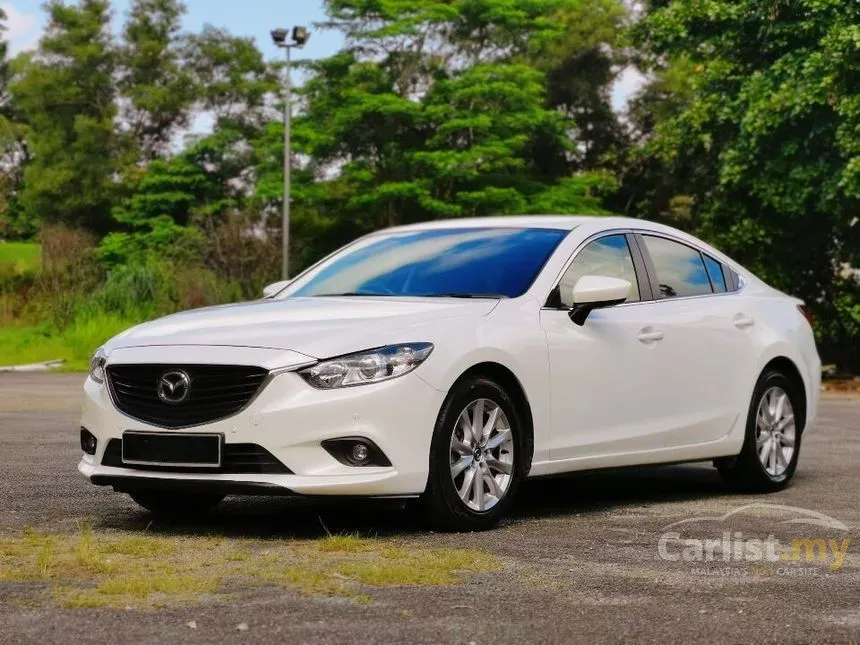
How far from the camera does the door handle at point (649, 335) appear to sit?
8.97 m

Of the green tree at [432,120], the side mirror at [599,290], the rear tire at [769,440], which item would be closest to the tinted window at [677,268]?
the rear tire at [769,440]

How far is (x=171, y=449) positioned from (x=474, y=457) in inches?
56.9

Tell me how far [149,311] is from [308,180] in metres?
25.2

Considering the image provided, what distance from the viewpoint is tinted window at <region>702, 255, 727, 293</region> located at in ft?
32.6

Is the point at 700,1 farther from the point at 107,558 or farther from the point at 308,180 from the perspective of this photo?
the point at 308,180

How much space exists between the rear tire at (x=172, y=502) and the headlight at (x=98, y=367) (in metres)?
0.66

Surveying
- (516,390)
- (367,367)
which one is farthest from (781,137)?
(367,367)

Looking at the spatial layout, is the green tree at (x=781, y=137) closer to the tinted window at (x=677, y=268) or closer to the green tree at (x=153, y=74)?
the tinted window at (x=677, y=268)

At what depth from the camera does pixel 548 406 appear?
8289mm

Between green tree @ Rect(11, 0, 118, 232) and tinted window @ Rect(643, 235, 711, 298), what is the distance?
69835 mm

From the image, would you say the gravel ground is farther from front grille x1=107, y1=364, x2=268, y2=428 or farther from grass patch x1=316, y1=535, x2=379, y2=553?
front grille x1=107, y1=364, x2=268, y2=428

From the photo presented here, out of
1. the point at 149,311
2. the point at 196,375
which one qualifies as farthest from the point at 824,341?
the point at 196,375

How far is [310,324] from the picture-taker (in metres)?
7.69

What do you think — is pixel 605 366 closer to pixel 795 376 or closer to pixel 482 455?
pixel 482 455
